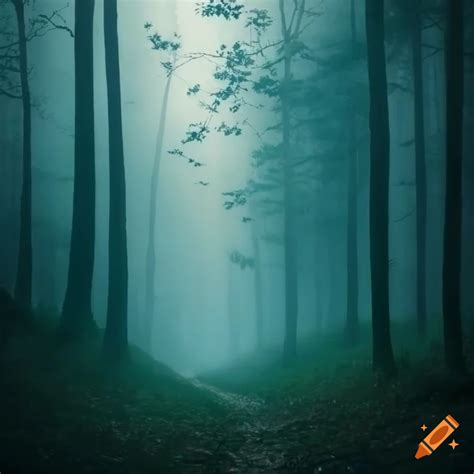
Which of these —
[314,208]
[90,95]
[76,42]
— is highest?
[76,42]

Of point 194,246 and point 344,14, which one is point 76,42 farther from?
point 194,246

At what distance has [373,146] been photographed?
1002 cm

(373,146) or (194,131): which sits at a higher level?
(194,131)

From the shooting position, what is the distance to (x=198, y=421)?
29.2ft

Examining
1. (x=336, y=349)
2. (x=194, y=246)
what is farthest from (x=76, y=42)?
(x=194, y=246)

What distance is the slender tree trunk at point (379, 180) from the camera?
32.6ft

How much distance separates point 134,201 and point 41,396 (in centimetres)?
4757

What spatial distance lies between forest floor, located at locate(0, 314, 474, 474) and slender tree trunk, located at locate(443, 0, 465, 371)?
102 cm

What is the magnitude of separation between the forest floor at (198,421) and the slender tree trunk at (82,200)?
0.87 m

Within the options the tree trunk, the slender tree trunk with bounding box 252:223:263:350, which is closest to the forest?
the slender tree trunk with bounding box 252:223:263:350

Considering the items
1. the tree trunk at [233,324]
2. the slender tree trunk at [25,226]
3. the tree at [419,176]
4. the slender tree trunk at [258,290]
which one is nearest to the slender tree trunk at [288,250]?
the tree at [419,176]

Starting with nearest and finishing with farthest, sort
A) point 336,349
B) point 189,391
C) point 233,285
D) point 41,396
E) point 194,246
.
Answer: point 41,396 → point 189,391 → point 336,349 → point 233,285 → point 194,246

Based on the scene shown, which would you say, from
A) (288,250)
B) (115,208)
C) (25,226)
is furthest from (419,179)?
(25,226)

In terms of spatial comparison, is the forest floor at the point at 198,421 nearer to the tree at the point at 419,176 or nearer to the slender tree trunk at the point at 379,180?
the slender tree trunk at the point at 379,180
